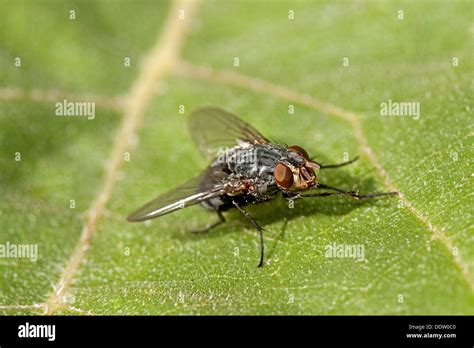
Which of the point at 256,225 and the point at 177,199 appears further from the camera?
the point at 177,199

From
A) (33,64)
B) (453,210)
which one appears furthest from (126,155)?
(453,210)

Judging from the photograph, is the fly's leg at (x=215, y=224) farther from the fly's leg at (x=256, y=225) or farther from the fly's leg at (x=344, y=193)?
the fly's leg at (x=344, y=193)

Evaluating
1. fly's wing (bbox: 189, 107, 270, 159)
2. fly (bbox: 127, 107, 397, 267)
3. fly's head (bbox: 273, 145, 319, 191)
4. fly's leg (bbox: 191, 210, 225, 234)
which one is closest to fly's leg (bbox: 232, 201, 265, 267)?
fly (bbox: 127, 107, 397, 267)

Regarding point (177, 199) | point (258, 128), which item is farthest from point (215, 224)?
point (258, 128)

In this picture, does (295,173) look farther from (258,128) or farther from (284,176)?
(258,128)

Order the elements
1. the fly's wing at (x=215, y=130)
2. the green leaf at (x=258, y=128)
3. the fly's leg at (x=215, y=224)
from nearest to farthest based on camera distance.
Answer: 1. the green leaf at (x=258, y=128)
2. the fly's leg at (x=215, y=224)
3. the fly's wing at (x=215, y=130)

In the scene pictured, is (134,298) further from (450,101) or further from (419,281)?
(450,101)

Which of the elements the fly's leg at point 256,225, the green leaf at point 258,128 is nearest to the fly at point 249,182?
the fly's leg at point 256,225
